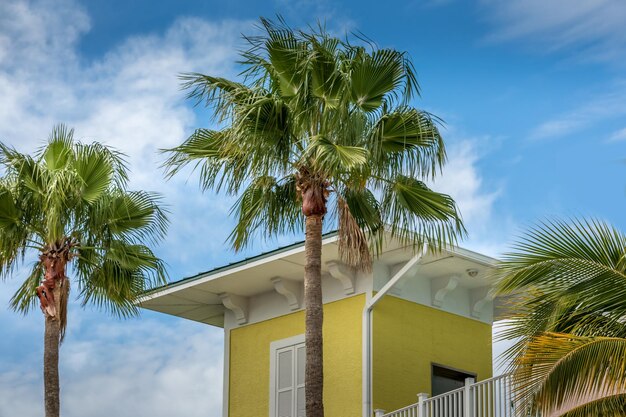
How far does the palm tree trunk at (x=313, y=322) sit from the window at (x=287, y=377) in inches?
265

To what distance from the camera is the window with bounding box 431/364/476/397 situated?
23.2m

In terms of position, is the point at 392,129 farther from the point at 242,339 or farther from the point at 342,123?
the point at 242,339

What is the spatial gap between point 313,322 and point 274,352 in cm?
788

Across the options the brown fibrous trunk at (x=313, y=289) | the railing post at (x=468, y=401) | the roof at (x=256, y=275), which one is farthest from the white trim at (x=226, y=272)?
the brown fibrous trunk at (x=313, y=289)

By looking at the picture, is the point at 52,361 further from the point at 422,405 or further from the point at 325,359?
the point at 422,405

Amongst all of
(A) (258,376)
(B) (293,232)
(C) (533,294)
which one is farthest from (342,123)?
(A) (258,376)

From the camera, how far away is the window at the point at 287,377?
23344mm

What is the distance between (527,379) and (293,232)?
5175 mm

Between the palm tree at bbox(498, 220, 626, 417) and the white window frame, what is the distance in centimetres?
865

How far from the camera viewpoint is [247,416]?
2442 cm

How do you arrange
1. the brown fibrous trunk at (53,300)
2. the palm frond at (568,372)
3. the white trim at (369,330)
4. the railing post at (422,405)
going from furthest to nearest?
the white trim at (369,330), the brown fibrous trunk at (53,300), the railing post at (422,405), the palm frond at (568,372)

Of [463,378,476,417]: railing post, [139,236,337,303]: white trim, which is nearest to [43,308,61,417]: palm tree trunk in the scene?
[139,236,337,303]: white trim

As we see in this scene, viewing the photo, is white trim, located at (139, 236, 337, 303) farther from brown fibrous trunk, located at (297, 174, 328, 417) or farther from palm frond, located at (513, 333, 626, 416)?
palm frond, located at (513, 333, 626, 416)

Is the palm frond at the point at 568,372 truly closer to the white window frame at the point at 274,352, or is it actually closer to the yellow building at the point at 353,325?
the yellow building at the point at 353,325
